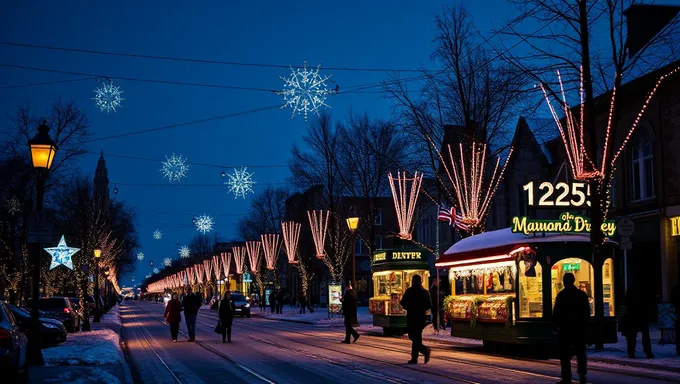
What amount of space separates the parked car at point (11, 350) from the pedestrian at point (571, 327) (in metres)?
8.83

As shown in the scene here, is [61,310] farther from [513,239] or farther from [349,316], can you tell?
[513,239]

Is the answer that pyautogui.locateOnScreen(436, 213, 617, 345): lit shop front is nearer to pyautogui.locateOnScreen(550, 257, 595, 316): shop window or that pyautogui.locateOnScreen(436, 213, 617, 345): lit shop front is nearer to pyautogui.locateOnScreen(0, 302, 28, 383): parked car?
pyautogui.locateOnScreen(550, 257, 595, 316): shop window

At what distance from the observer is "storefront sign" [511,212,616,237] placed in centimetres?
2378

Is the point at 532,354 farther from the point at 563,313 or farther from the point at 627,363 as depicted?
the point at 563,313

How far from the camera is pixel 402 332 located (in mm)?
36500

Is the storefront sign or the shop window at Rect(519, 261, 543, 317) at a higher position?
the storefront sign

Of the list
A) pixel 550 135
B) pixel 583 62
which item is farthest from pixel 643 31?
pixel 583 62

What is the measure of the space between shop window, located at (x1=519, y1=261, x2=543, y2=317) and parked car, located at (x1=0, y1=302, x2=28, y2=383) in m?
13.1

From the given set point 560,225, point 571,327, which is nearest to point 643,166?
point 560,225

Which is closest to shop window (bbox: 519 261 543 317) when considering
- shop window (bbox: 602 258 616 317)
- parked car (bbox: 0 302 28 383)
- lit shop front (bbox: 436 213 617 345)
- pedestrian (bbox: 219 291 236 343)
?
lit shop front (bbox: 436 213 617 345)

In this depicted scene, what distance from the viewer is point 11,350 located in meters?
13.6

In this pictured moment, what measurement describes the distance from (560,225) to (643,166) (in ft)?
42.5

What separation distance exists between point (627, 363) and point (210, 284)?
117 metres

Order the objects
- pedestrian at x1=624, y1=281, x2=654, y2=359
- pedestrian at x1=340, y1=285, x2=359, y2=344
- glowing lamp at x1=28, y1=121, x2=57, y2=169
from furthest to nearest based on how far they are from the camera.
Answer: pedestrian at x1=340, y1=285, x2=359, y2=344 < pedestrian at x1=624, y1=281, x2=654, y2=359 < glowing lamp at x1=28, y1=121, x2=57, y2=169
